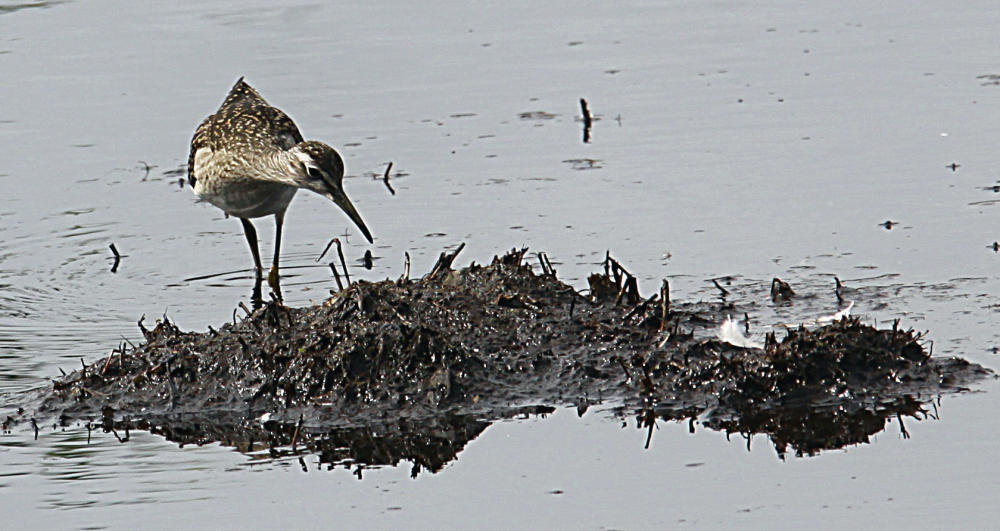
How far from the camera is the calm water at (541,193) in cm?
657

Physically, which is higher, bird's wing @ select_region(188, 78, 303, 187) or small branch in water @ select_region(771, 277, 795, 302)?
bird's wing @ select_region(188, 78, 303, 187)

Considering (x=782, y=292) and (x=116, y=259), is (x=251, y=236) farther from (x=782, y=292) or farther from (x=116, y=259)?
(x=782, y=292)

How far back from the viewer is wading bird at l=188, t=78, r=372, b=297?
383 inches

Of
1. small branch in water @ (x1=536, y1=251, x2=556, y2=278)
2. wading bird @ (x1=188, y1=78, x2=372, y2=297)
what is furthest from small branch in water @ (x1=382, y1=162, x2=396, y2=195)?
small branch in water @ (x1=536, y1=251, x2=556, y2=278)

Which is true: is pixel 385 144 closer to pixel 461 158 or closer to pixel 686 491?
pixel 461 158

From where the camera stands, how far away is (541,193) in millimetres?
11695

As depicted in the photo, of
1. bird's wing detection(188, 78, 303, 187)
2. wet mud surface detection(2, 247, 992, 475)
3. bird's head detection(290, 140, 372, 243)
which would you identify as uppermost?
bird's wing detection(188, 78, 303, 187)

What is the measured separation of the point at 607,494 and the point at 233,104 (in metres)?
5.80

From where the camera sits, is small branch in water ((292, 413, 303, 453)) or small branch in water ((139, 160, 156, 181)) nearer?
small branch in water ((292, 413, 303, 453))

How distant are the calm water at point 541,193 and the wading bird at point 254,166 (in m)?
0.46

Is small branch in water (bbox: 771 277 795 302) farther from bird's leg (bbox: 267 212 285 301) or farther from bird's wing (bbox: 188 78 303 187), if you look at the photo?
bird's wing (bbox: 188 78 303 187)

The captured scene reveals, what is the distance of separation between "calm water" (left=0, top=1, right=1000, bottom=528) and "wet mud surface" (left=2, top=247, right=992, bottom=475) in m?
0.23

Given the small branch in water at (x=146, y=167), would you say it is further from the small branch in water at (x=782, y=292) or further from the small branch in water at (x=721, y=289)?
the small branch in water at (x=782, y=292)

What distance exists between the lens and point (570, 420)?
735 cm
